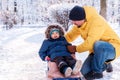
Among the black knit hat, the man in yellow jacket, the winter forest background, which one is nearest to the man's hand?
the man in yellow jacket

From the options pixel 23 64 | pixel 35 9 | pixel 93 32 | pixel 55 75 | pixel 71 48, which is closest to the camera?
pixel 55 75

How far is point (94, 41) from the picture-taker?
4.43 meters

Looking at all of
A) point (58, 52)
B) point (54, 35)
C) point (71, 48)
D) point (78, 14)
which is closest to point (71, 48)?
point (71, 48)

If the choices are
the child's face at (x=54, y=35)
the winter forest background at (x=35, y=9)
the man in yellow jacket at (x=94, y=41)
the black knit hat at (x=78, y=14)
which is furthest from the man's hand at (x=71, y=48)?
the winter forest background at (x=35, y=9)

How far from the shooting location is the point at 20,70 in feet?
18.4

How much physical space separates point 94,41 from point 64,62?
48 cm

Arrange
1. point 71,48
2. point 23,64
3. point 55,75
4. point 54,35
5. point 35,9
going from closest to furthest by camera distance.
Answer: point 55,75 < point 71,48 < point 54,35 < point 23,64 < point 35,9

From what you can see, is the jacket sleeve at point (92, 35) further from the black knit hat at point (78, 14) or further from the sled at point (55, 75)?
the sled at point (55, 75)

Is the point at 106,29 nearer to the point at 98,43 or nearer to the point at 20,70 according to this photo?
the point at 98,43

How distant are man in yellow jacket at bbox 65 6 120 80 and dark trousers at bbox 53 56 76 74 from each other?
0.13 m

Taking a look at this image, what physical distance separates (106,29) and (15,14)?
12178mm

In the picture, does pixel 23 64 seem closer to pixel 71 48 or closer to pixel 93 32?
pixel 71 48

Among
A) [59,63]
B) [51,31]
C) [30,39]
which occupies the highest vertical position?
[51,31]

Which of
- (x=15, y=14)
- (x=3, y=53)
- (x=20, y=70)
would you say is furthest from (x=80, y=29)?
(x=15, y=14)
